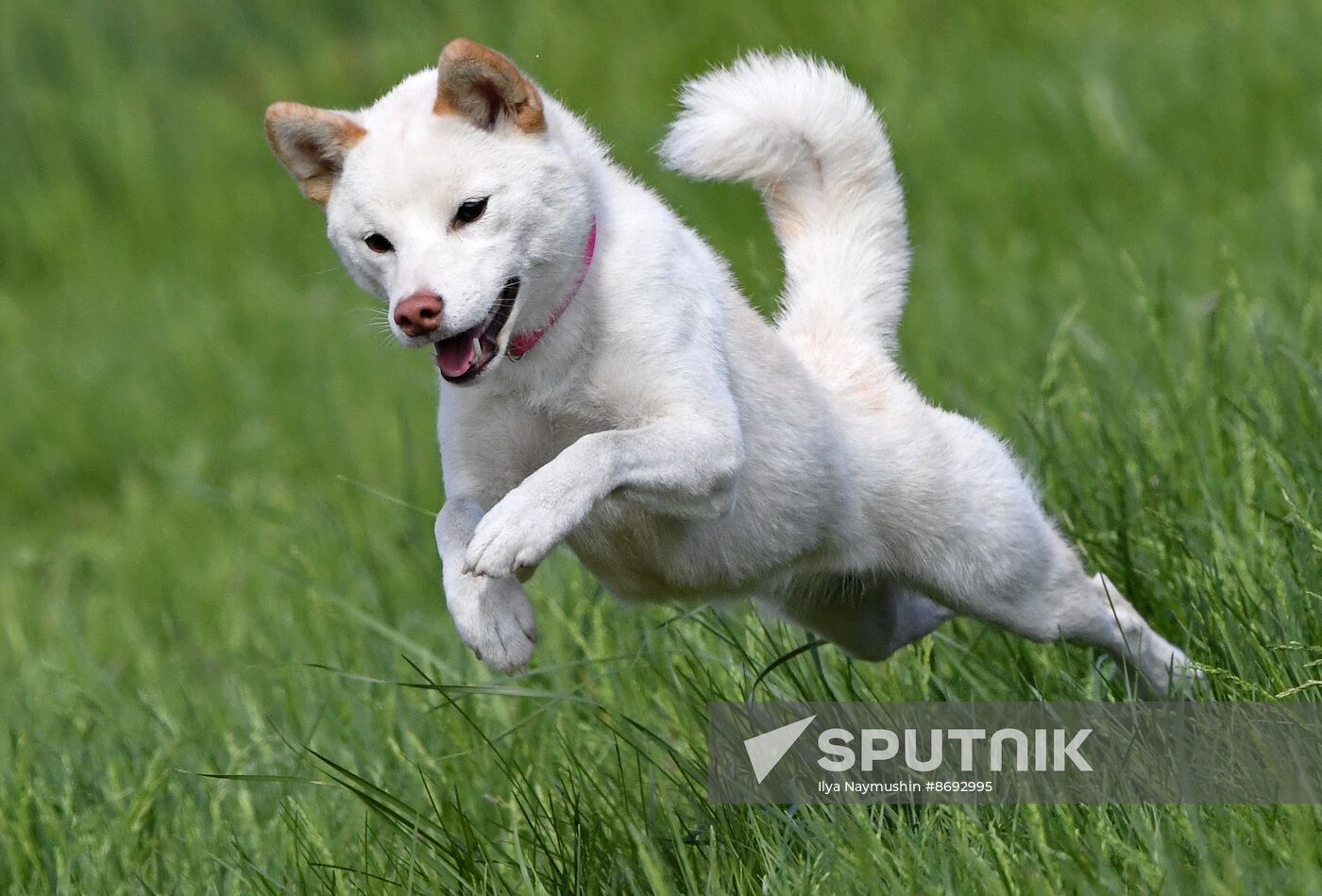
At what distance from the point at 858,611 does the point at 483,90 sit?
1.33 m

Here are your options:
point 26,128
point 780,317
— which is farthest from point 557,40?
point 780,317

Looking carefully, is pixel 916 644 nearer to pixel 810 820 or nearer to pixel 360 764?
pixel 810 820

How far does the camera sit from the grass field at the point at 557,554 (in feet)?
10.4

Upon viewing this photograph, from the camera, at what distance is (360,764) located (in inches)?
157

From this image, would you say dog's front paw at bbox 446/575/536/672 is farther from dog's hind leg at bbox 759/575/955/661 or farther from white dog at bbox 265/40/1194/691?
dog's hind leg at bbox 759/575/955/661

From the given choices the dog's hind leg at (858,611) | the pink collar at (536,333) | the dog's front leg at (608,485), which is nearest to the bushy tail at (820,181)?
the dog's hind leg at (858,611)

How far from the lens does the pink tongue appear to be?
107 inches

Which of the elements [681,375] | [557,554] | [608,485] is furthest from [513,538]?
[557,554]

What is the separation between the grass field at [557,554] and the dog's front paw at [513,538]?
28 cm

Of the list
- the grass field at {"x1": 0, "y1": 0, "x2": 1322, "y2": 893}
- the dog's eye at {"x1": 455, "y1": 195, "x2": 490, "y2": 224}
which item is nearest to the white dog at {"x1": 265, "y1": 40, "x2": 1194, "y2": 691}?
the dog's eye at {"x1": 455, "y1": 195, "x2": 490, "y2": 224}

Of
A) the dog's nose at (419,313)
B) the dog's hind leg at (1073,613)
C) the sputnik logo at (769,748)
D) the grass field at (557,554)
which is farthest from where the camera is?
the dog's hind leg at (1073,613)

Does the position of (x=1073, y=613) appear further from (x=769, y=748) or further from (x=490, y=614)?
(x=490, y=614)

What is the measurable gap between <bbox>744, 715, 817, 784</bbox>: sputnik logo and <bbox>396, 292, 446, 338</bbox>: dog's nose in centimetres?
109

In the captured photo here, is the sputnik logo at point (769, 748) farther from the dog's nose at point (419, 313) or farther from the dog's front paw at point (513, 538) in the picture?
A: the dog's nose at point (419, 313)
